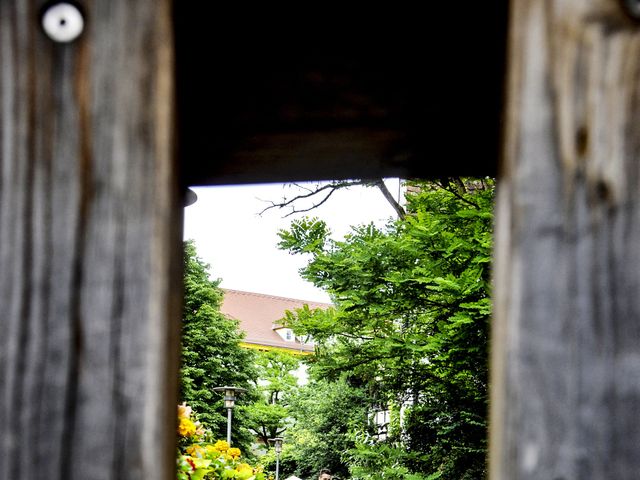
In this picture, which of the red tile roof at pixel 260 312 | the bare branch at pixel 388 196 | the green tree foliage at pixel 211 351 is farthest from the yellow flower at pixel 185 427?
the red tile roof at pixel 260 312

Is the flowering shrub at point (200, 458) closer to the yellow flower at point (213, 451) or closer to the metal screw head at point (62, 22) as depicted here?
the yellow flower at point (213, 451)

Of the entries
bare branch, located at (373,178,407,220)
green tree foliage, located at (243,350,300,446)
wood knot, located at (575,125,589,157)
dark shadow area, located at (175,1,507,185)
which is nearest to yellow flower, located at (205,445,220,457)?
dark shadow area, located at (175,1,507,185)

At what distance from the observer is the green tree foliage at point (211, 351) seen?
2323 centimetres

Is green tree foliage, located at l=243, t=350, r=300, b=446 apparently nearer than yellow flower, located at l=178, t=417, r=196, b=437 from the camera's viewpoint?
No

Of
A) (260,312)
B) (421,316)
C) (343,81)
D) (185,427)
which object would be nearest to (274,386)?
(260,312)

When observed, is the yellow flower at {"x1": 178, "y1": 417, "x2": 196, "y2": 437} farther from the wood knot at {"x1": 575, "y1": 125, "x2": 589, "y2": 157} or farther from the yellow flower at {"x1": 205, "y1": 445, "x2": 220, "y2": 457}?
the wood knot at {"x1": 575, "y1": 125, "x2": 589, "y2": 157}

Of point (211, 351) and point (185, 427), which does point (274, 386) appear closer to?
point (211, 351)

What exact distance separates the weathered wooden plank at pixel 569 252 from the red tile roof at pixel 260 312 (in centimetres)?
4227

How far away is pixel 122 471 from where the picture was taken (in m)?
0.51

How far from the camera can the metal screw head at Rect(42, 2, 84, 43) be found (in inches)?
22.4

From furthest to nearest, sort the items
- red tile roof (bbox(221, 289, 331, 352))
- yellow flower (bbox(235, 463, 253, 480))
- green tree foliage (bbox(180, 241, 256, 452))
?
red tile roof (bbox(221, 289, 331, 352)), green tree foliage (bbox(180, 241, 256, 452)), yellow flower (bbox(235, 463, 253, 480))

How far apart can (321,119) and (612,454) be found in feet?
1.35

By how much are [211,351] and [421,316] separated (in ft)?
56.9

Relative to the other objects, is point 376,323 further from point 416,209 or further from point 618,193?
point 618,193
